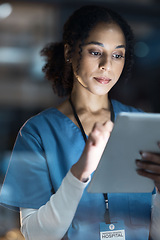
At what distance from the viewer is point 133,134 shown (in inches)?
23.4

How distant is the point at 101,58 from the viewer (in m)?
0.75

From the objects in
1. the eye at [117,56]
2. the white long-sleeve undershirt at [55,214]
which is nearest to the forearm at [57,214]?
the white long-sleeve undershirt at [55,214]

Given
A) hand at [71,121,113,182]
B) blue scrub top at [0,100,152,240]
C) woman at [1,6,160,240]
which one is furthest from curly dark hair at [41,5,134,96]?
hand at [71,121,113,182]

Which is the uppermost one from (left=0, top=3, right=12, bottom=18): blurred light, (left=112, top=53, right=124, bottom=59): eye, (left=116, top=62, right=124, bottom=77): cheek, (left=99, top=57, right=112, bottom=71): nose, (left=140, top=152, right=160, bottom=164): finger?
(left=0, top=3, right=12, bottom=18): blurred light

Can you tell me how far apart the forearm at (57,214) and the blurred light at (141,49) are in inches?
18.9

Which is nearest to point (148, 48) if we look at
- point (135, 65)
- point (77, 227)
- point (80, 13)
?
point (135, 65)

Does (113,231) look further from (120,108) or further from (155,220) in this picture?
(120,108)

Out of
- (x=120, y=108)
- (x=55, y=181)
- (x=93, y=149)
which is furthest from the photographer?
(x=120, y=108)

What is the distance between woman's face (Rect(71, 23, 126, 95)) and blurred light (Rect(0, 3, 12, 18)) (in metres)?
0.28

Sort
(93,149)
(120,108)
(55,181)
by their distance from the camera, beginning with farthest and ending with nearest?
(120,108)
(55,181)
(93,149)

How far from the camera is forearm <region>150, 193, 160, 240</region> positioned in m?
0.74

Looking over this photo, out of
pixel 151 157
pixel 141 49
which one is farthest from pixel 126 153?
pixel 141 49

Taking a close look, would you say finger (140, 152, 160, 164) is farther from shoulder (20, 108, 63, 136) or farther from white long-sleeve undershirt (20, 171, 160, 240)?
shoulder (20, 108, 63, 136)

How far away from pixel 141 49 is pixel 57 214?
0.59 metres
